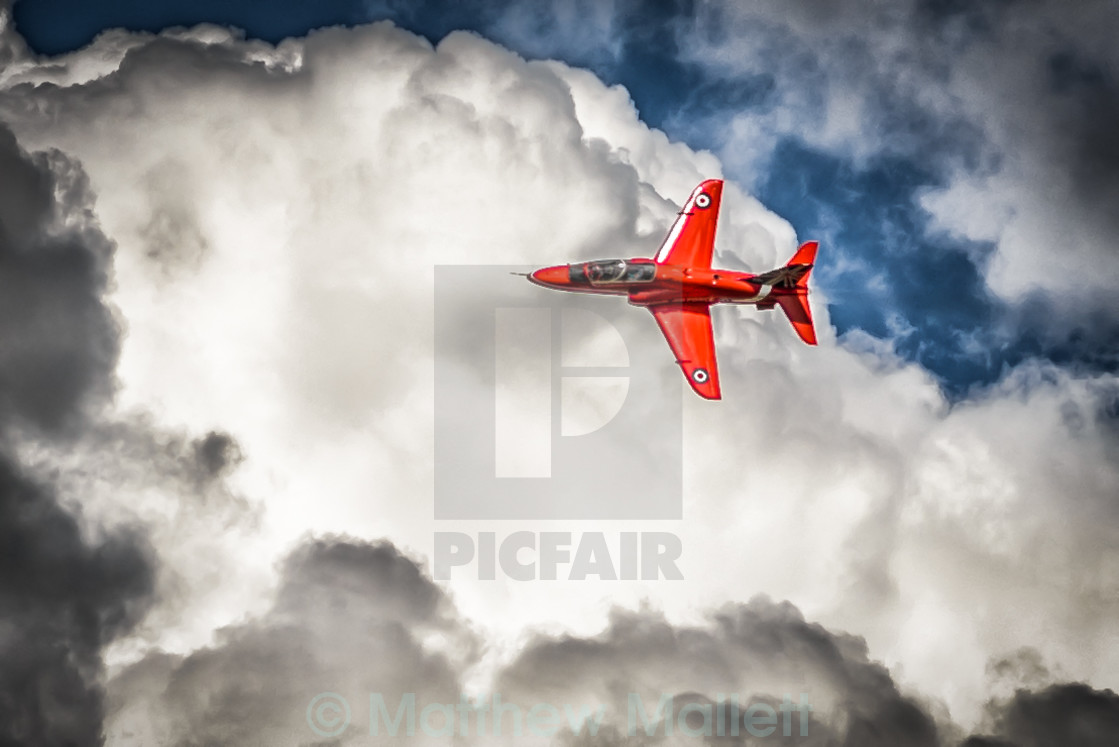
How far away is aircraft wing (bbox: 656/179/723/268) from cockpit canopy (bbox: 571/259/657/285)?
7.24ft

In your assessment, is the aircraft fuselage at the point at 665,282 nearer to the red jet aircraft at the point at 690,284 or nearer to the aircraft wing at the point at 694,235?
the red jet aircraft at the point at 690,284

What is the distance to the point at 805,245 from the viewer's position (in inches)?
2245

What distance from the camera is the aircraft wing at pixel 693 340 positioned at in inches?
2152

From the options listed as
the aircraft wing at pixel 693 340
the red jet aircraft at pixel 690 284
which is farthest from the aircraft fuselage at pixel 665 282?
the aircraft wing at pixel 693 340

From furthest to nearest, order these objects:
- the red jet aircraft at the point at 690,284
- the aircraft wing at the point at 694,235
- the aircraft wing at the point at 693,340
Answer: the aircraft wing at the point at 694,235, the red jet aircraft at the point at 690,284, the aircraft wing at the point at 693,340

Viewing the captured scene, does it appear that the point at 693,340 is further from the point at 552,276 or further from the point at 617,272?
the point at 552,276

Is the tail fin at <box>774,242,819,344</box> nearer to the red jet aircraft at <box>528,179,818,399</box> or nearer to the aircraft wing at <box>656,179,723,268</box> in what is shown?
the red jet aircraft at <box>528,179,818,399</box>

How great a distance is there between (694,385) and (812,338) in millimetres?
11690

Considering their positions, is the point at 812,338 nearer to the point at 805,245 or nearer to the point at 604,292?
the point at 805,245

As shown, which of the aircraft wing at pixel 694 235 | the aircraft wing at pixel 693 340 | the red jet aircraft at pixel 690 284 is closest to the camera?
the aircraft wing at pixel 693 340

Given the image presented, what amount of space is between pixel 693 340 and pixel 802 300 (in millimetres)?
10539

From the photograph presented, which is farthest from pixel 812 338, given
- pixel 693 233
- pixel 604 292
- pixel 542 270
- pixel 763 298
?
pixel 542 270

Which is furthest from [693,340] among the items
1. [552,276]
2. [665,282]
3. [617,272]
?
[552,276]

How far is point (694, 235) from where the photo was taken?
59.2m
